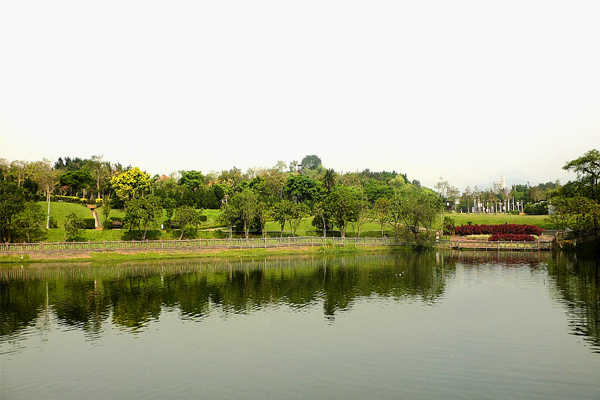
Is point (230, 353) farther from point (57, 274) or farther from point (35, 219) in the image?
point (35, 219)

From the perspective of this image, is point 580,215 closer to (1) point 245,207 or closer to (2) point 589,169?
(2) point 589,169

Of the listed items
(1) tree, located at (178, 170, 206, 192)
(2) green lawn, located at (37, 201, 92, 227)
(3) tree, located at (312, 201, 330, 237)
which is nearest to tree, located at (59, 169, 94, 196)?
(2) green lawn, located at (37, 201, 92, 227)

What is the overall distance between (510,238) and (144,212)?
6514 centimetres

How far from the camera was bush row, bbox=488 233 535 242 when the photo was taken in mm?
85750

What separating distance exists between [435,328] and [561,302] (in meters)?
14.1

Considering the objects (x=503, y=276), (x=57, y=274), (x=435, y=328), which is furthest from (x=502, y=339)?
(x=57, y=274)

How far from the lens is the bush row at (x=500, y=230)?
90625 millimetres

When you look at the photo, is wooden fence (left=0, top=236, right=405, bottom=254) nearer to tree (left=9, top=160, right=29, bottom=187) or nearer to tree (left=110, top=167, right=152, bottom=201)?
tree (left=110, top=167, right=152, bottom=201)

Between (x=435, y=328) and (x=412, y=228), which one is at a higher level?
(x=412, y=228)

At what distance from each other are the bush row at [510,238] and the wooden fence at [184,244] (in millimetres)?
17430

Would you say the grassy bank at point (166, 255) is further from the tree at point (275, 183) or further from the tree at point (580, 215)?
the tree at point (275, 183)

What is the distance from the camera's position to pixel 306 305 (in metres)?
38.4

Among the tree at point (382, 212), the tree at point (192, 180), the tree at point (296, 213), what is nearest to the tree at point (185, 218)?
the tree at point (296, 213)

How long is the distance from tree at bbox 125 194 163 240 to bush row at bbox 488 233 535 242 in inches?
2357
